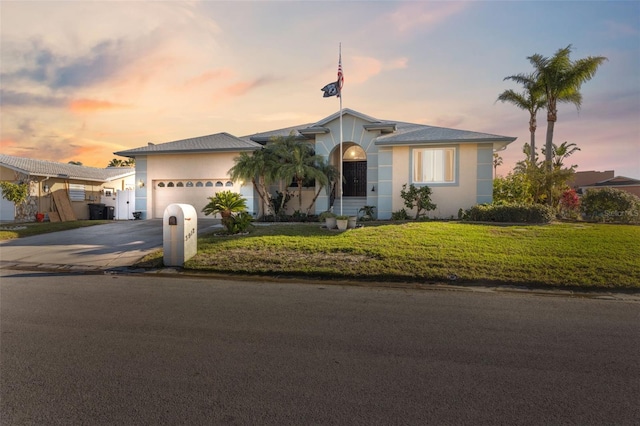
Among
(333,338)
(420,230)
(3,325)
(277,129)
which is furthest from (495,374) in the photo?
(277,129)

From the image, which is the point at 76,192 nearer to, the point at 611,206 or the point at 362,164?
the point at 362,164

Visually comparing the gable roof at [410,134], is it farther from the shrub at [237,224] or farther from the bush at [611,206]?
the shrub at [237,224]

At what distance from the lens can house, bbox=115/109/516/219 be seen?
1691cm

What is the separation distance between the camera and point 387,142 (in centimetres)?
1702

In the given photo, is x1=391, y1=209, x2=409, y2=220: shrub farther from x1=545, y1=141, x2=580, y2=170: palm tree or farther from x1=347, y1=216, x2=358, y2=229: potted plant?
x1=545, y1=141, x2=580, y2=170: palm tree

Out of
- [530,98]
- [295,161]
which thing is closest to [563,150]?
[530,98]

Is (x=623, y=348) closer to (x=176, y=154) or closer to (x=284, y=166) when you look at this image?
(x=284, y=166)

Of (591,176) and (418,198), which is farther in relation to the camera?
(591,176)

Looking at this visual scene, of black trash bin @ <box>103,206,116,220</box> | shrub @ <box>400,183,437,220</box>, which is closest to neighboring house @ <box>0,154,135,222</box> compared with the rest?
black trash bin @ <box>103,206,116,220</box>

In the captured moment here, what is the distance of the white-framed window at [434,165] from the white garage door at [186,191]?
949 centimetres

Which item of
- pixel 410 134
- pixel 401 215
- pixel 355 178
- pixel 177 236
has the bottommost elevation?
pixel 177 236

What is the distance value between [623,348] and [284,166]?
1372 cm

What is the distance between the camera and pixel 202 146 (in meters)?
19.3

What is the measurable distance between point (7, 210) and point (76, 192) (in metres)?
3.62
